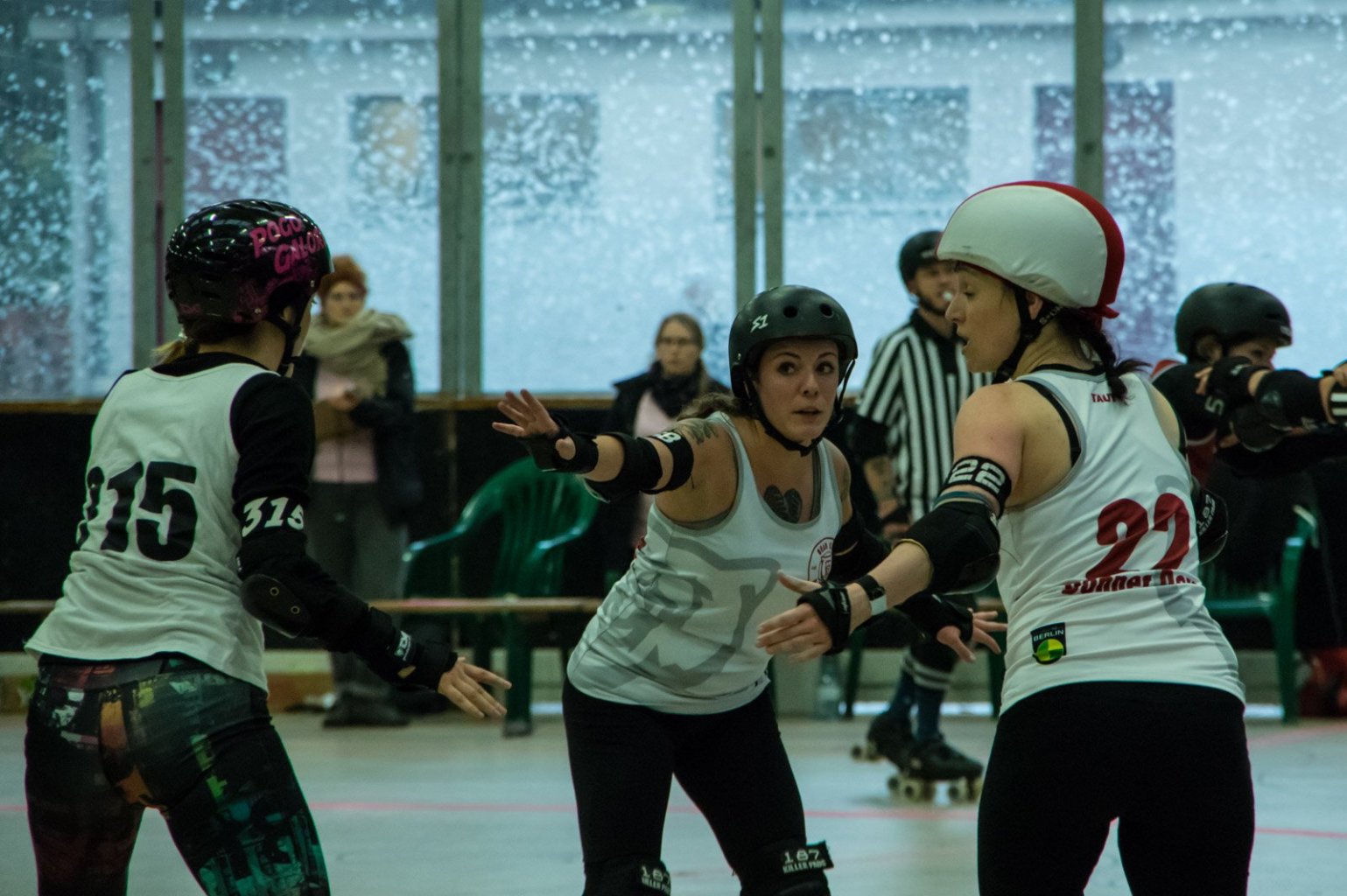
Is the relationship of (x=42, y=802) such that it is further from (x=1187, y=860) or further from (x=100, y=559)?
(x=1187, y=860)

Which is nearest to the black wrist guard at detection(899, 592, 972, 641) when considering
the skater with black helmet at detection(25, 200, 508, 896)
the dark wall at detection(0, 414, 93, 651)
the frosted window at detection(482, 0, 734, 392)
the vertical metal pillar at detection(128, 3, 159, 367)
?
the skater with black helmet at detection(25, 200, 508, 896)

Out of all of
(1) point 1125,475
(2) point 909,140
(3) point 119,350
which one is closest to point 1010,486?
(1) point 1125,475

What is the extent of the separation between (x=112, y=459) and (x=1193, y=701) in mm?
1290

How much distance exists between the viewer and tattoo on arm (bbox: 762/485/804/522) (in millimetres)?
2506

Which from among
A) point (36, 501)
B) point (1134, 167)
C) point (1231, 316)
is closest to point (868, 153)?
point (1134, 167)

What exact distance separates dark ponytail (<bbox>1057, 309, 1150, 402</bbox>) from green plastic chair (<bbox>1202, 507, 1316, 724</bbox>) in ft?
14.5

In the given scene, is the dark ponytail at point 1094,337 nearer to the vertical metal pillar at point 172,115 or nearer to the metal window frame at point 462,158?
the metal window frame at point 462,158

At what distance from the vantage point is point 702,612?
2.46 metres

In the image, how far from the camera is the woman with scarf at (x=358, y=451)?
6.31m

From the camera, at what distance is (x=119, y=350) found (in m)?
7.55

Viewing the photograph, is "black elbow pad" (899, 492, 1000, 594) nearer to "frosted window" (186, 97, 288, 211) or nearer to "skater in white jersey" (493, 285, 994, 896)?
"skater in white jersey" (493, 285, 994, 896)

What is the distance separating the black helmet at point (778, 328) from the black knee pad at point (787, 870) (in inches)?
23.5

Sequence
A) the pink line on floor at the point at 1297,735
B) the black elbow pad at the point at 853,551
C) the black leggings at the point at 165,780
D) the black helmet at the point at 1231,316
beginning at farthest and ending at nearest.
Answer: the pink line on floor at the point at 1297,735
the black helmet at the point at 1231,316
the black elbow pad at the point at 853,551
the black leggings at the point at 165,780

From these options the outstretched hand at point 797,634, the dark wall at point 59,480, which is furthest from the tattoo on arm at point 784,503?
the dark wall at point 59,480
